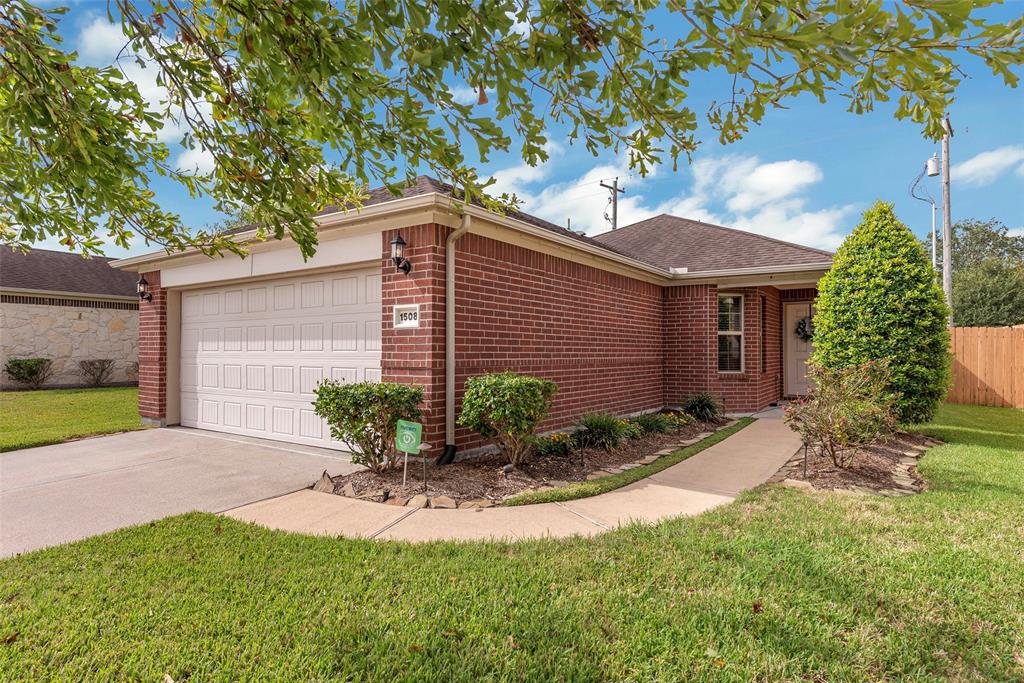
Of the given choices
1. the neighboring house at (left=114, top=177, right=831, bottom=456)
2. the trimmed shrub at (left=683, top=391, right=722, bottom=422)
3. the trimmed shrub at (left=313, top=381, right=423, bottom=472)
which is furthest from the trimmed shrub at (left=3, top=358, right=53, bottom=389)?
the trimmed shrub at (left=683, top=391, right=722, bottom=422)

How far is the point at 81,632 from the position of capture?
2.54 meters

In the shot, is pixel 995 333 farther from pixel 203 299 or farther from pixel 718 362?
pixel 203 299

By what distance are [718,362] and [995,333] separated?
8059mm

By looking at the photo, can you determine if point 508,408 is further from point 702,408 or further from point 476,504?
point 702,408

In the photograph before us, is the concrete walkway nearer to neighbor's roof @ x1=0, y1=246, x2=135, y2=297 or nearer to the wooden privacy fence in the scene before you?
the wooden privacy fence

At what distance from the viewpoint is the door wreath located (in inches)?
490

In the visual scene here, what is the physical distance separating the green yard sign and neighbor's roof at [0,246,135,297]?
1520cm

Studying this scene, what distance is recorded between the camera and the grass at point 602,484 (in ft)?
15.8

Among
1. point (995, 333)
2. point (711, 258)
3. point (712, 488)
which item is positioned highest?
point (711, 258)

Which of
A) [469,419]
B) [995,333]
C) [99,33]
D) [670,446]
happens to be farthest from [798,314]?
[99,33]

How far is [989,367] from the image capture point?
12875mm

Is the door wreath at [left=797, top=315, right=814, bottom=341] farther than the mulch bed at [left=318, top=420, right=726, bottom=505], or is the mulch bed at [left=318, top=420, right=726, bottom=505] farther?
the door wreath at [left=797, top=315, right=814, bottom=341]

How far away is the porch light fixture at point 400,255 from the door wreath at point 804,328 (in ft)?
34.5

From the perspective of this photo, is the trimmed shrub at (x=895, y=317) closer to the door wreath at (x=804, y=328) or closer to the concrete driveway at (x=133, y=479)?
the door wreath at (x=804, y=328)
